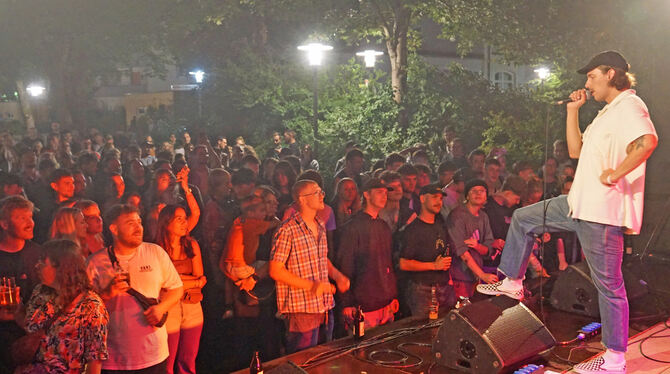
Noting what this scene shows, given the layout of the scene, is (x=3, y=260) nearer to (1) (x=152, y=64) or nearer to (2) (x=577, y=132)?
(2) (x=577, y=132)

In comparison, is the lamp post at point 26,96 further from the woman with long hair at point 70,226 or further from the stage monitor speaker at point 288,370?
the stage monitor speaker at point 288,370

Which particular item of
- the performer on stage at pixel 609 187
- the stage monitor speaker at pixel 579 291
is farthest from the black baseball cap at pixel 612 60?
the stage monitor speaker at pixel 579 291

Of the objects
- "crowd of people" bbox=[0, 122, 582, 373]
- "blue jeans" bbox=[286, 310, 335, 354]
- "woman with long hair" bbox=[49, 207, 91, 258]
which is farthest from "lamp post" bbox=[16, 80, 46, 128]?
"blue jeans" bbox=[286, 310, 335, 354]

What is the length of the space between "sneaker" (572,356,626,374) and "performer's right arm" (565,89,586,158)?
1260 mm

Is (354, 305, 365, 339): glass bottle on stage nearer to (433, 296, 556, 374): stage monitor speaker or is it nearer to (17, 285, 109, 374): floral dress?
(433, 296, 556, 374): stage monitor speaker

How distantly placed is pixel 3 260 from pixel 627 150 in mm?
3744

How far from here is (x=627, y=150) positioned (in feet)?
12.3

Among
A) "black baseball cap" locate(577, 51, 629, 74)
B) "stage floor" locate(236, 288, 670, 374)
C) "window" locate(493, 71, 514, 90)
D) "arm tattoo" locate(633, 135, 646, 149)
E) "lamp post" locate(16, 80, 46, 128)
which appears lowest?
"stage floor" locate(236, 288, 670, 374)

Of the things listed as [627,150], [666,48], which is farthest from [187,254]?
[666,48]

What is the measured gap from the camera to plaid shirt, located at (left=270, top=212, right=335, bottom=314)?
484cm

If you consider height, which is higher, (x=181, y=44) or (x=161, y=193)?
(x=181, y=44)

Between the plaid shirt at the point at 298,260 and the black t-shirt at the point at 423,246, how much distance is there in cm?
100

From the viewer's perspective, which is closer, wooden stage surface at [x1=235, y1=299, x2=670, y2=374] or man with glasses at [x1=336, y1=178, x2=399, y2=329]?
wooden stage surface at [x1=235, y1=299, x2=670, y2=374]

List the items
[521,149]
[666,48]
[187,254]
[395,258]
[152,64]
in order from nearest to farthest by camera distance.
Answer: [187,254], [395,258], [666,48], [521,149], [152,64]
